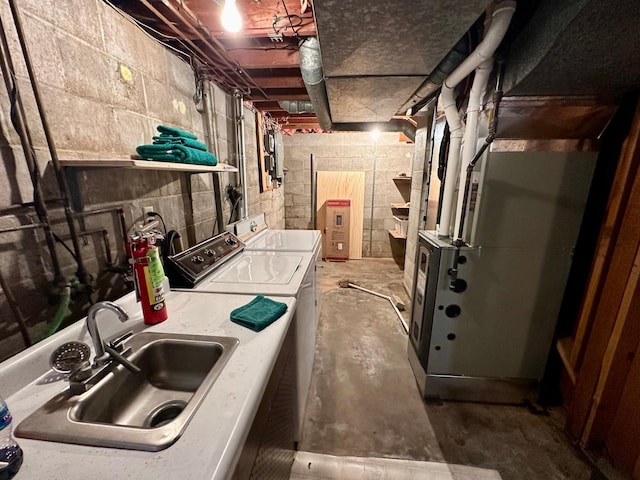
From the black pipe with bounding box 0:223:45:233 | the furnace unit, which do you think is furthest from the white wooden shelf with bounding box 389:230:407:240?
the black pipe with bounding box 0:223:45:233

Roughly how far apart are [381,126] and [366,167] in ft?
3.27

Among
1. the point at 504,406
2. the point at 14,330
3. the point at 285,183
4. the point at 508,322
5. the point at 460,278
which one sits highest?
the point at 285,183

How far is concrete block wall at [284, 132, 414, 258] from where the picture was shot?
432cm

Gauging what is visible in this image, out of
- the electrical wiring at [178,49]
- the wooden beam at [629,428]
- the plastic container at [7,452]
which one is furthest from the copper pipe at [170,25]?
the wooden beam at [629,428]

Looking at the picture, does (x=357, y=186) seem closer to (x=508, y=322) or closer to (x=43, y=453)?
(x=508, y=322)

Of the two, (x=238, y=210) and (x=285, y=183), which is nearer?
(x=238, y=210)

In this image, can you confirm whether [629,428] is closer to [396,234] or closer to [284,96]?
[396,234]

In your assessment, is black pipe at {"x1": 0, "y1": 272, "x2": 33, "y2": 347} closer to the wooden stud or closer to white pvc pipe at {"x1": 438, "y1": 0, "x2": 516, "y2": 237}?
white pvc pipe at {"x1": 438, "y1": 0, "x2": 516, "y2": 237}

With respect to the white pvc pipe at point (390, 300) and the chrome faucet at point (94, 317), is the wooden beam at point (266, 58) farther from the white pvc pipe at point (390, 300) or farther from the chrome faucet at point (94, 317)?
the white pvc pipe at point (390, 300)

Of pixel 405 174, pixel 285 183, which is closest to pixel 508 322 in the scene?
pixel 405 174

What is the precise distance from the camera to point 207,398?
2.04 ft

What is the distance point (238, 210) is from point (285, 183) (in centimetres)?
229

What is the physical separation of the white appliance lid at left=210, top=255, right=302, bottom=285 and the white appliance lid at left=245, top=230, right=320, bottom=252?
0.20 m

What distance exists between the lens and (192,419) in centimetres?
57
